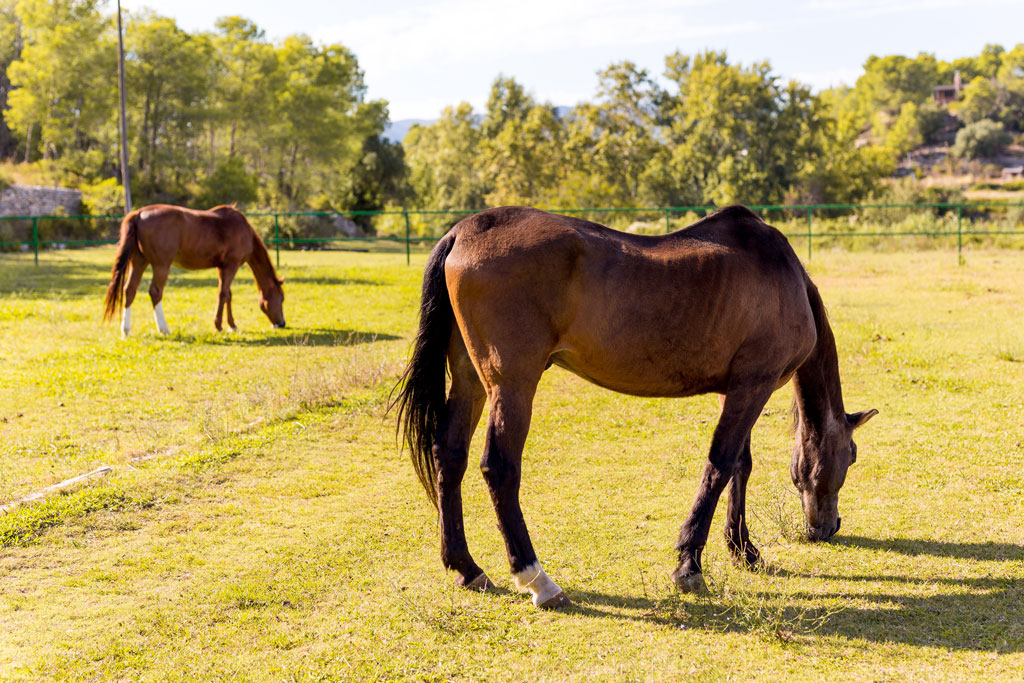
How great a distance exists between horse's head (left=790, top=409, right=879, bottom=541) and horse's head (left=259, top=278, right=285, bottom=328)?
9.45m

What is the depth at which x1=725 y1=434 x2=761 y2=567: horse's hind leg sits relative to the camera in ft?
14.0

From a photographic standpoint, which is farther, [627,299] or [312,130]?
[312,130]

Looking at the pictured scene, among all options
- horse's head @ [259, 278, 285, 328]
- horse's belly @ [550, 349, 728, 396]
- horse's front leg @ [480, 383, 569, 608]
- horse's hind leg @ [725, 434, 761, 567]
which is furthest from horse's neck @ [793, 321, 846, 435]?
horse's head @ [259, 278, 285, 328]

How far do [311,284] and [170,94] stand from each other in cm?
3162

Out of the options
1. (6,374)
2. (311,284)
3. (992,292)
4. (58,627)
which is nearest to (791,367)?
(58,627)

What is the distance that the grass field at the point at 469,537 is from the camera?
3.43 m

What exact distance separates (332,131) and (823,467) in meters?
55.4

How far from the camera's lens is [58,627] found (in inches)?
144

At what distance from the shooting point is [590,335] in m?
3.84

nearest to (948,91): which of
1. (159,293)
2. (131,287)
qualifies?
(159,293)

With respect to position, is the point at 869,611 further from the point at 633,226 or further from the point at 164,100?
the point at 164,100

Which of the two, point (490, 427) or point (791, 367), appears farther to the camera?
point (791, 367)

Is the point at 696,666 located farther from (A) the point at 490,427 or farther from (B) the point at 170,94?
(B) the point at 170,94

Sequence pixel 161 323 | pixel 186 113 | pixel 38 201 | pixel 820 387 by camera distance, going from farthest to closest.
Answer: pixel 186 113 < pixel 38 201 < pixel 161 323 < pixel 820 387
